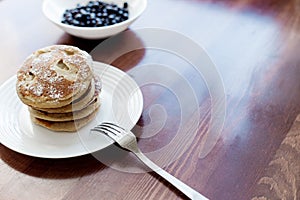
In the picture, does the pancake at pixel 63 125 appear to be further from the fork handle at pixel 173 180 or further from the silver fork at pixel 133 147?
the fork handle at pixel 173 180

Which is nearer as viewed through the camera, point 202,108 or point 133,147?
point 133,147

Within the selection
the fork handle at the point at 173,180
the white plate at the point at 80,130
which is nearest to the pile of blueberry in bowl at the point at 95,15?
the white plate at the point at 80,130

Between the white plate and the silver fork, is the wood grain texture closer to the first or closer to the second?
the silver fork

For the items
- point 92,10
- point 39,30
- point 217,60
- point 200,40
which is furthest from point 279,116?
point 39,30

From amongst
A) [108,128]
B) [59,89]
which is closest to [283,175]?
[108,128]

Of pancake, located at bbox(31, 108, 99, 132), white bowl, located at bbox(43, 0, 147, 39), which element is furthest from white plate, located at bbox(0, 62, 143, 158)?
white bowl, located at bbox(43, 0, 147, 39)

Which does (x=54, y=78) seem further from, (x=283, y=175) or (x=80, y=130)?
(x=283, y=175)
